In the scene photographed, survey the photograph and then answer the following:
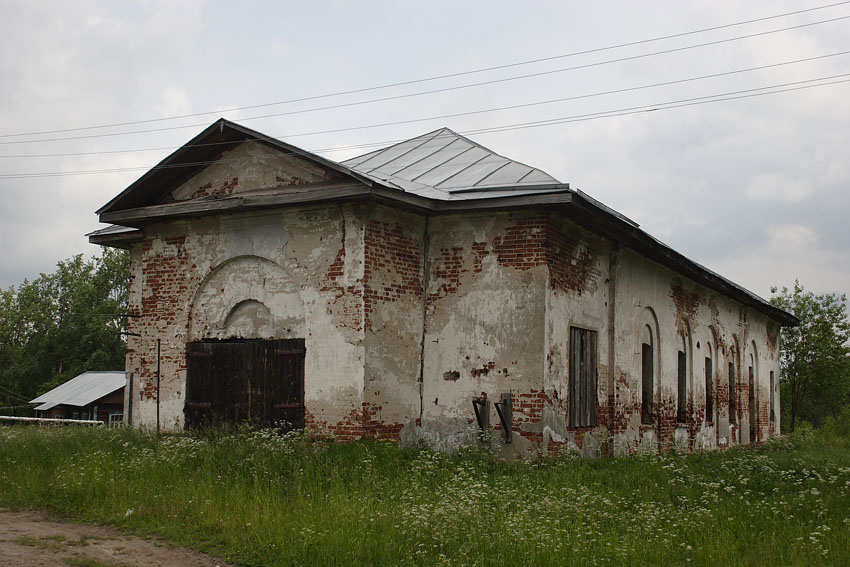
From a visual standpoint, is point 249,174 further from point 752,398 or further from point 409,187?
point 752,398

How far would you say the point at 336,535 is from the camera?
6656mm

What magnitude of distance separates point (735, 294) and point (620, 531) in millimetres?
13894

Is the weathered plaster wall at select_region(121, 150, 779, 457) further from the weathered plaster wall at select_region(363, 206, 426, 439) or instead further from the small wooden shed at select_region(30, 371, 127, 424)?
the small wooden shed at select_region(30, 371, 127, 424)

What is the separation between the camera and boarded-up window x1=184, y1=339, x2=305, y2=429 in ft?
36.5

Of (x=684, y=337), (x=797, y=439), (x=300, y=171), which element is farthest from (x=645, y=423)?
(x=797, y=439)

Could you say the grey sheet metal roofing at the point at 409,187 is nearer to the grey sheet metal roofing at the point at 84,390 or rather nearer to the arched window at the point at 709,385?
the arched window at the point at 709,385

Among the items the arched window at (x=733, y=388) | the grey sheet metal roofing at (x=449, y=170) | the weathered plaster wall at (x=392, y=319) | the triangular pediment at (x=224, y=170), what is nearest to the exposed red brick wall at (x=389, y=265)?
the weathered plaster wall at (x=392, y=319)

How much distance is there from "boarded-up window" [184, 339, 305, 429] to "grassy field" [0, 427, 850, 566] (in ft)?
2.28

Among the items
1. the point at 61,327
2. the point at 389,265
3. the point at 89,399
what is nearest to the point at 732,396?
the point at 389,265

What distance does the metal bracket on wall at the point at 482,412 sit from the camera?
35.8 feet

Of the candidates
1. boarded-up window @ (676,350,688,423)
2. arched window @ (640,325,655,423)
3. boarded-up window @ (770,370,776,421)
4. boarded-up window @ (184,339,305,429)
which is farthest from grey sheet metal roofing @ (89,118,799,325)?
boarded-up window @ (770,370,776,421)

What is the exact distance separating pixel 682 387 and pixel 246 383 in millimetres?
9729

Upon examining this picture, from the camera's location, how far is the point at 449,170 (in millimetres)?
13000

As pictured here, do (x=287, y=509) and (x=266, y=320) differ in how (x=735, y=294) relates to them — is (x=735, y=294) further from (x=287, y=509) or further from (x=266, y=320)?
(x=287, y=509)
